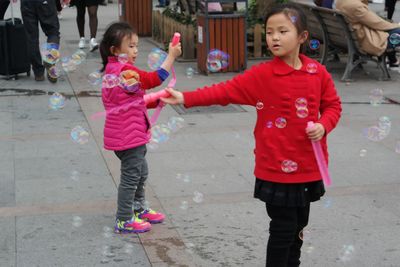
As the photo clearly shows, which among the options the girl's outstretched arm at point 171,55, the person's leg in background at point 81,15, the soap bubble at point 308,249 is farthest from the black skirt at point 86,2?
the soap bubble at point 308,249

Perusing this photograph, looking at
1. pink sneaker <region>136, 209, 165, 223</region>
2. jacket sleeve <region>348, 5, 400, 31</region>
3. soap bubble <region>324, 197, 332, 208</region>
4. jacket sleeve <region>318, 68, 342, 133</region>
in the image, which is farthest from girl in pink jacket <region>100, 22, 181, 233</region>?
jacket sleeve <region>348, 5, 400, 31</region>

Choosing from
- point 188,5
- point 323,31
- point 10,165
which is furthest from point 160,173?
point 188,5

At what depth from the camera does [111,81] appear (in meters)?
4.82

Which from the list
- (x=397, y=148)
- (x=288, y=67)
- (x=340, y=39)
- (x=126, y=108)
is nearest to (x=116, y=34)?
(x=126, y=108)

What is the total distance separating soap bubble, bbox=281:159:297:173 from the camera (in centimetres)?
385

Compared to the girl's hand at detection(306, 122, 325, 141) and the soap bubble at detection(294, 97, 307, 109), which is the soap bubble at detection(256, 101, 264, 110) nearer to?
the soap bubble at detection(294, 97, 307, 109)

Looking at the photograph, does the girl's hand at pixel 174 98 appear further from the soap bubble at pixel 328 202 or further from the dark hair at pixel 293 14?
the soap bubble at pixel 328 202

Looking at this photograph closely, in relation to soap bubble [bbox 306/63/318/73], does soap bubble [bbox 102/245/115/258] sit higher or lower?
lower

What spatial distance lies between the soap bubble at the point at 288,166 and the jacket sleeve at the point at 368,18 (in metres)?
6.62

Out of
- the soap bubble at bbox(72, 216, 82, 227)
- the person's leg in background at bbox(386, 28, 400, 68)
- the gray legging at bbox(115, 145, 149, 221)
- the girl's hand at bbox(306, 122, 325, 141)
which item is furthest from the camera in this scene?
the person's leg in background at bbox(386, 28, 400, 68)

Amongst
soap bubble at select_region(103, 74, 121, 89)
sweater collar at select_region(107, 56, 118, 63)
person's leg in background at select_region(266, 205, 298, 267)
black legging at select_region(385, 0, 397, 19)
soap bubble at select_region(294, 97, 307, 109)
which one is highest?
soap bubble at select_region(294, 97, 307, 109)

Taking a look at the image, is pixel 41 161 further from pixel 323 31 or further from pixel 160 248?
pixel 323 31

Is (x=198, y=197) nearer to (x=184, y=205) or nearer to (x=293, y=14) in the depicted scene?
(x=184, y=205)

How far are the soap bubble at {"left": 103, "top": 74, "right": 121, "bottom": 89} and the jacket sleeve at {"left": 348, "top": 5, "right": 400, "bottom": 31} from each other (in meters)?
5.95
